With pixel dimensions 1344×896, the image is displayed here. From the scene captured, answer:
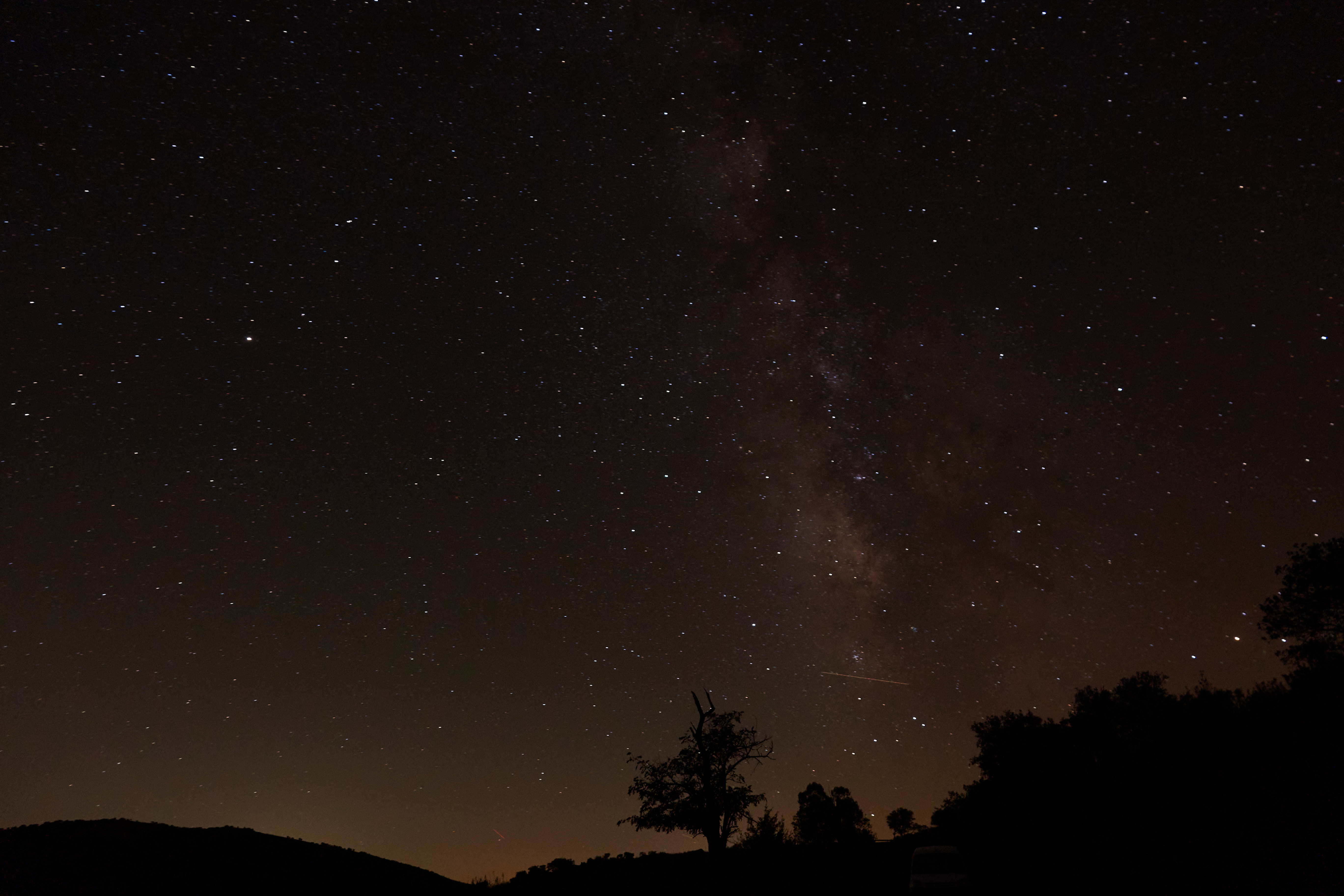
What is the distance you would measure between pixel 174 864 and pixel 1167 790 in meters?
37.4

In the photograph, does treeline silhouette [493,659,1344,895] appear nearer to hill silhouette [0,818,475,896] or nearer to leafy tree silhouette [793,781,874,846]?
hill silhouette [0,818,475,896]

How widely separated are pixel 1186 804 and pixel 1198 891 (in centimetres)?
1297

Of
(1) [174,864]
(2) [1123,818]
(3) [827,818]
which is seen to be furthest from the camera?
(3) [827,818]

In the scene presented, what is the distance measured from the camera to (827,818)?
70.7 metres

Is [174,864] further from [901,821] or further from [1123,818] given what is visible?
[901,821]

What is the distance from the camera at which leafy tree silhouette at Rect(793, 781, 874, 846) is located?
6856 centimetres

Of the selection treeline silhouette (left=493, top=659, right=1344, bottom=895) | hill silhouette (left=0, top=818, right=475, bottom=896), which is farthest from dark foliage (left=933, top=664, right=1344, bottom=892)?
hill silhouette (left=0, top=818, right=475, bottom=896)

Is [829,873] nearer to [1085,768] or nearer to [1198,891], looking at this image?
[1198,891]

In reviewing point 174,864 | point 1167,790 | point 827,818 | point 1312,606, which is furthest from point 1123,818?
point 827,818

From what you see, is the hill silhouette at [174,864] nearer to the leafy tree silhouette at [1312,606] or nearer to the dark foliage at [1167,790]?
the dark foliage at [1167,790]

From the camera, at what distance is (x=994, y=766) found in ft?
138

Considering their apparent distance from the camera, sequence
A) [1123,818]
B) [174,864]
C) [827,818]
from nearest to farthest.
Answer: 1. [174,864]
2. [1123,818]
3. [827,818]

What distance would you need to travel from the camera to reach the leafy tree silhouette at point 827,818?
68562 millimetres

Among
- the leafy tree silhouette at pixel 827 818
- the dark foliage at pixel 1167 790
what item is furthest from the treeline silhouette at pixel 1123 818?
the leafy tree silhouette at pixel 827 818
